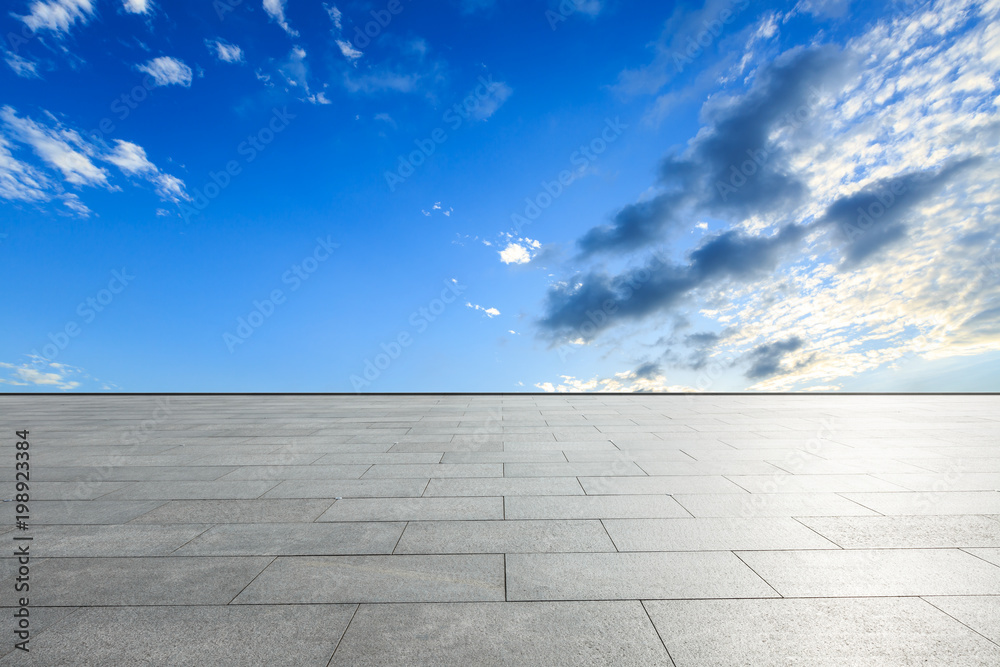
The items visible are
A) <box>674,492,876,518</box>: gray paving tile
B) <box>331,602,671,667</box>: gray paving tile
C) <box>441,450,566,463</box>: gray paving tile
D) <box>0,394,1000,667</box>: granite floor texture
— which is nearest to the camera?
<box>331,602,671,667</box>: gray paving tile

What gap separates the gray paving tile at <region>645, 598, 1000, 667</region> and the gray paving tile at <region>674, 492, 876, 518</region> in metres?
1.80

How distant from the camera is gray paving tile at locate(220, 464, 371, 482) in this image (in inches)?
263

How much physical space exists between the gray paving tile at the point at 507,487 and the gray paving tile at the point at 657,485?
0.27 meters

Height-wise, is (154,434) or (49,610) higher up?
(154,434)

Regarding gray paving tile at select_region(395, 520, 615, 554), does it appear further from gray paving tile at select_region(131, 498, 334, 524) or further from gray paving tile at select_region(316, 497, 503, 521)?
gray paving tile at select_region(131, 498, 334, 524)

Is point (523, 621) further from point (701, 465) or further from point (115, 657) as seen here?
point (701, 465)

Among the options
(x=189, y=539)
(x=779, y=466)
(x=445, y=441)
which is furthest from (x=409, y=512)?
(x=779, y=466)

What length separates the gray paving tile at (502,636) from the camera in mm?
2717

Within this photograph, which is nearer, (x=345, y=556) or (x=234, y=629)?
(x=234, y=629)

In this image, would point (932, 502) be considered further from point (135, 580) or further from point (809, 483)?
point (135, 580)

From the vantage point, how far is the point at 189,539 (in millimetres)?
4520

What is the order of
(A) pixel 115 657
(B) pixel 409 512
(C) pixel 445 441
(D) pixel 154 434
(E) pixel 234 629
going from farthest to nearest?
(D) pixel 154 434 → (C) pixel 445 441 → (B) pixel 409 512 → (E) pixel 234 629 → (A) pixel 115 657

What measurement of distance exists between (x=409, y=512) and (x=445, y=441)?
4098mm

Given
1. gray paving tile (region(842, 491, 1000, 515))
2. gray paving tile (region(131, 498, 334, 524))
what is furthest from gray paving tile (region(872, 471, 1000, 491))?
gray paving tile (region(131, 498, 334, 524))
